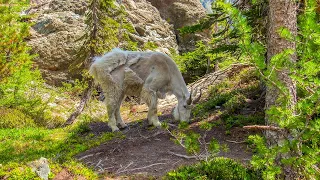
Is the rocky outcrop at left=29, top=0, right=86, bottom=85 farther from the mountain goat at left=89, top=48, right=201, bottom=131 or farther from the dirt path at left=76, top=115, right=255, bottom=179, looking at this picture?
the dirt path at left=76, top=115, right=255, bottom=179

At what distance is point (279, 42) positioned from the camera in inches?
178

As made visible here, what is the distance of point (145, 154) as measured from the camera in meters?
6.89

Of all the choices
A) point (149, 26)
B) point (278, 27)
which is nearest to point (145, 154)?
point (278, 27)

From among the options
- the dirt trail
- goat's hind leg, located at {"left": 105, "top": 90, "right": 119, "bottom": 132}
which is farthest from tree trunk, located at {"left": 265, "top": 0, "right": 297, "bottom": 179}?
goat's hind leg, located at {"left": 105, "top": 90, "right": 119, "bottom": 132}

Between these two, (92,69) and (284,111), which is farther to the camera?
(92,69)

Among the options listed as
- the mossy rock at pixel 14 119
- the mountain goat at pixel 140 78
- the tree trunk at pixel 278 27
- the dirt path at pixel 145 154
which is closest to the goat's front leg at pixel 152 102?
the mountain goat at pixel 140 78

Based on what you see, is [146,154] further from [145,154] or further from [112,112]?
[112,112]

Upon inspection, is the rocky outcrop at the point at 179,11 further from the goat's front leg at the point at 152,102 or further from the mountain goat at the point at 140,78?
the goat's front leg at the point at 152,102

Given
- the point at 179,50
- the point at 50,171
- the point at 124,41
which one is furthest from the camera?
the point at 179,50

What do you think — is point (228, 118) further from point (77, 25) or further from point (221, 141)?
point (77, 25)

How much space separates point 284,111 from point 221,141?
15.7 feet

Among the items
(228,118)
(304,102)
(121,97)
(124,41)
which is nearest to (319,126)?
(304,102)

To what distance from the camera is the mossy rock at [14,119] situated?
40.6 ft

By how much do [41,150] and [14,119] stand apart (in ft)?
17.0
